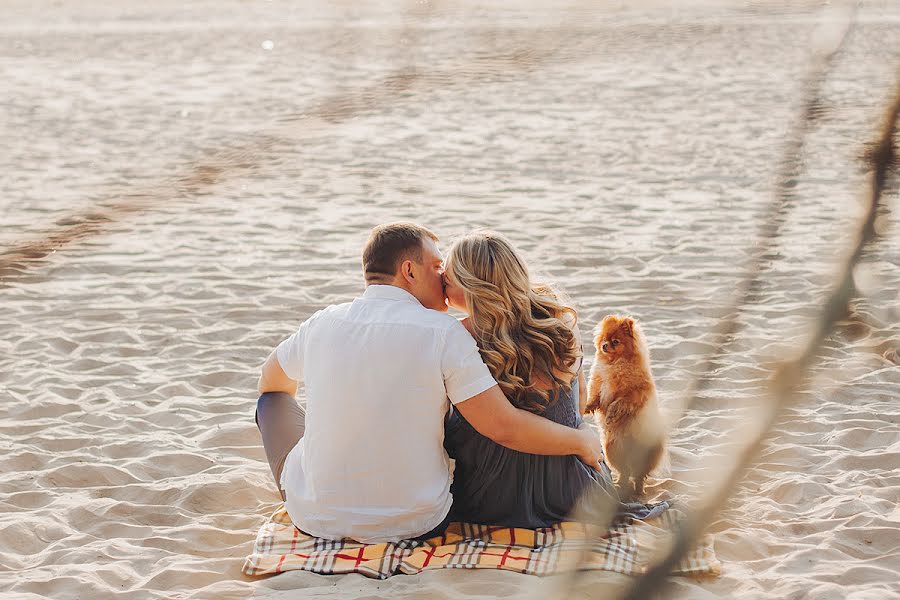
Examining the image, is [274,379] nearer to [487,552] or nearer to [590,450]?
[487,552]

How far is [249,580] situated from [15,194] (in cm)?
774

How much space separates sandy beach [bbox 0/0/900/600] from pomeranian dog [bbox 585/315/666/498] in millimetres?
345

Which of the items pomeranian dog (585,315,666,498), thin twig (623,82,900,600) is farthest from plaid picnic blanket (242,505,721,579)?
thin twig (623,82,900,600)

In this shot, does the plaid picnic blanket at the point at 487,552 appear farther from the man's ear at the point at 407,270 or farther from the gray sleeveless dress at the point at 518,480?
the man's ear at the point at 407,270

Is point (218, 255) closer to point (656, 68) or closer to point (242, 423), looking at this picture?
point (242, 423)

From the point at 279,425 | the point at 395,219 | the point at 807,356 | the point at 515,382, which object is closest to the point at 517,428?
the point at 515,382

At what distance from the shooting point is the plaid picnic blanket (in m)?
3.43

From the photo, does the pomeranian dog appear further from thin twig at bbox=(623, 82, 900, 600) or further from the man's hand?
thin twig at bbox=(623, 82, 900, 600)

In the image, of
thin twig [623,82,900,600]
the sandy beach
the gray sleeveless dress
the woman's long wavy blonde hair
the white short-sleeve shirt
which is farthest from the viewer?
the gray sleeveless dress

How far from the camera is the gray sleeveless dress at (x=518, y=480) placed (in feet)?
11.9

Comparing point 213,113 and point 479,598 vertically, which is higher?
point 213,113

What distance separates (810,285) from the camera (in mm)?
6965

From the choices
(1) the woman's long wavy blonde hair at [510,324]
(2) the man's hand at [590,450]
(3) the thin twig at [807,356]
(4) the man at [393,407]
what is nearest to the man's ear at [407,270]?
(4) the man at [393,407]

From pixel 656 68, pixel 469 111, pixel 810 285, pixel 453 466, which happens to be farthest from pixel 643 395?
pixel 656 68
